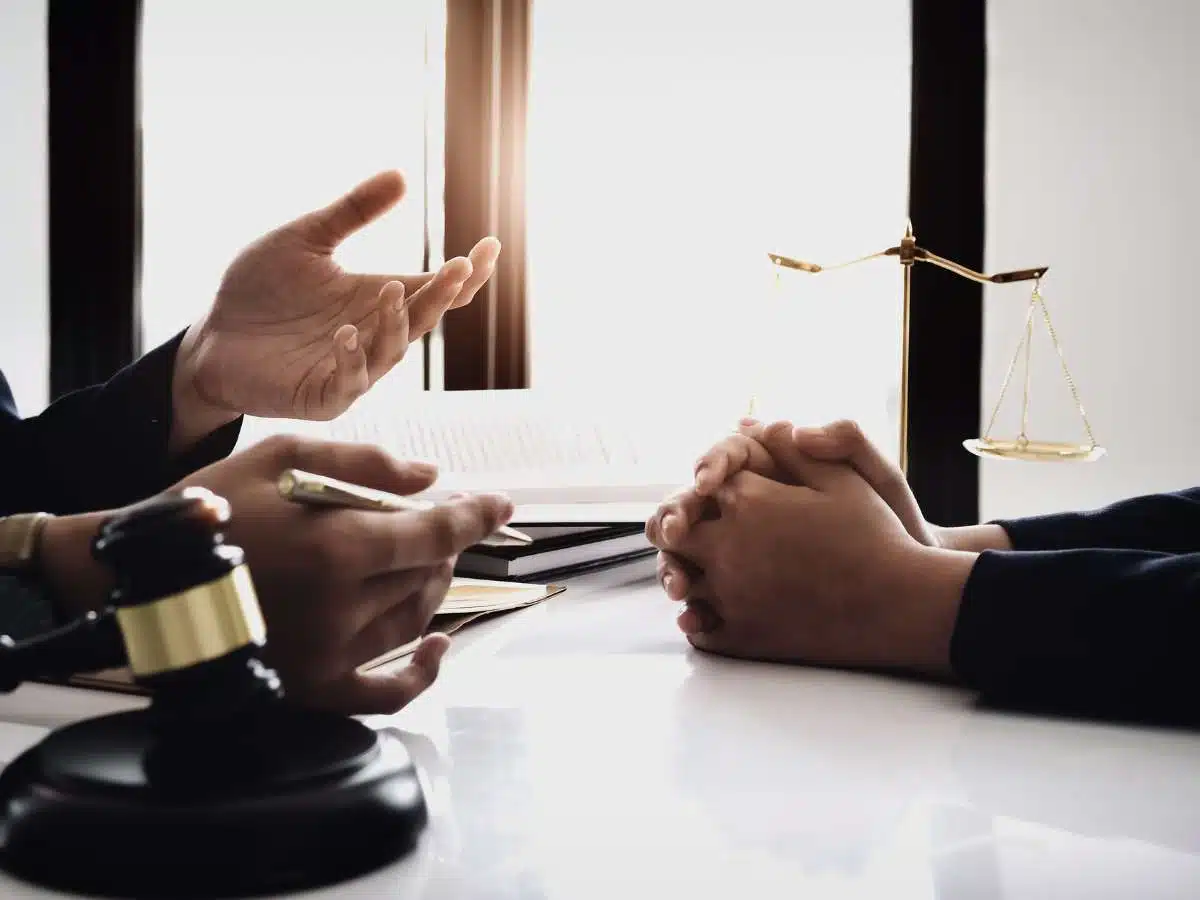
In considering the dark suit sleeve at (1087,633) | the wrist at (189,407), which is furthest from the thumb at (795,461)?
the wrist at (189,407)

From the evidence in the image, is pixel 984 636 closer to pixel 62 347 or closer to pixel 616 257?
pixel 616 257

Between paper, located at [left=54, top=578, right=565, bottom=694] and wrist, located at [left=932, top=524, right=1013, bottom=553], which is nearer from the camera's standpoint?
paper, located at [left=54, top=578, right=565, bottom=694]

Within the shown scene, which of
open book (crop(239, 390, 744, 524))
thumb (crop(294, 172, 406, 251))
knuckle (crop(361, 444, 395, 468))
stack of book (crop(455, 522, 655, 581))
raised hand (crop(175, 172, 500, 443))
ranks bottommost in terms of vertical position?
stack of book (crop(455, 522, 655, 581))

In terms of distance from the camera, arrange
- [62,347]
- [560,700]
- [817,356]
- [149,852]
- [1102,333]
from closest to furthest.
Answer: [149,852] < [560,700] < [1102,333] < [817,356] < [62,347]

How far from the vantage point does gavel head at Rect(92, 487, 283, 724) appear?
0.38 metres

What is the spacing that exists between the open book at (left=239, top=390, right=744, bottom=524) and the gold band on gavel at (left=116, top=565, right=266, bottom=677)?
79 cm

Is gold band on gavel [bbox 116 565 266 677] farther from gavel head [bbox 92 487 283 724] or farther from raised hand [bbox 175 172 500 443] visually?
raised hand [bbox 175 172 500 443]

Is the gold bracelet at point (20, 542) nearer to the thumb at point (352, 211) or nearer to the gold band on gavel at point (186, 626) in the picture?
the gold band on gavel at point (186, 626)

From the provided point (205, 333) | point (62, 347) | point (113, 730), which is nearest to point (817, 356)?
point (205, 333)

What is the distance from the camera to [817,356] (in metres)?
2.41

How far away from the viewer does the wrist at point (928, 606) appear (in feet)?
2.45

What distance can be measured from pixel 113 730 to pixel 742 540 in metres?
0.47

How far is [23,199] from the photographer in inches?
99.7

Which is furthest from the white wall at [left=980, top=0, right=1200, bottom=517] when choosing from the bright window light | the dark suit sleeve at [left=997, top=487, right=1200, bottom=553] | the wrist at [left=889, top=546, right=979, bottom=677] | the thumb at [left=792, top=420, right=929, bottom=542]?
the wrist at [left=889, top=546, right=979, bottom=677]
